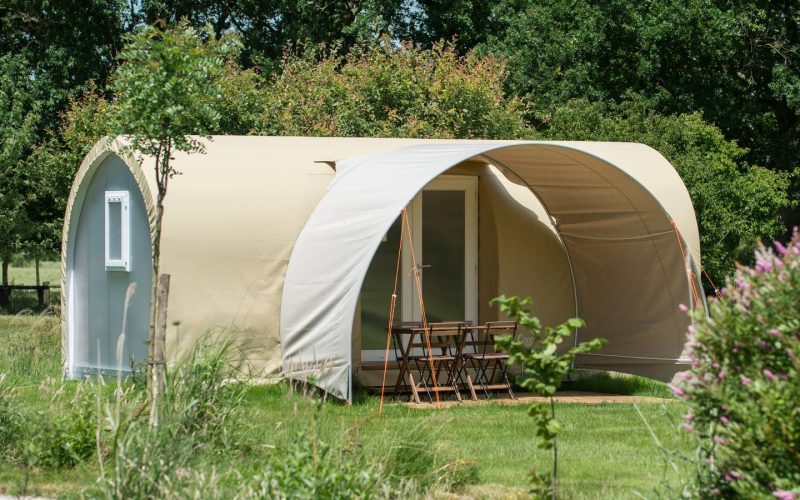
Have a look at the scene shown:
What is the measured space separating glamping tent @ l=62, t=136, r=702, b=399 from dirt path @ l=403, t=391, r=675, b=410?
734 millimetres

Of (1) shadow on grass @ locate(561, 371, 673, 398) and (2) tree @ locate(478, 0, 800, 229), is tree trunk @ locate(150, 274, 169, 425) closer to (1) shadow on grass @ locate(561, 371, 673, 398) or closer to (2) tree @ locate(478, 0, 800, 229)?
(1) shadow on grass @ locate(561, 371, 673, 398)

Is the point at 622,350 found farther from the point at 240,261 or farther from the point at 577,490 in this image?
the point at 577,490

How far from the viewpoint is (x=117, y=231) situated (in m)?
12.1

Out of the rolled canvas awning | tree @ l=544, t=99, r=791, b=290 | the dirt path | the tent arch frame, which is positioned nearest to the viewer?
the rolled canvas awning

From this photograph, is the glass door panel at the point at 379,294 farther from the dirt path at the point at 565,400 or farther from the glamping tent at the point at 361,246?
the dirt path at the point at 565,400

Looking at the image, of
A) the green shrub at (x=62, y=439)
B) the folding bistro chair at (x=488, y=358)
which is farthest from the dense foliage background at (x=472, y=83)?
the green shrub at (x=62, y=439)

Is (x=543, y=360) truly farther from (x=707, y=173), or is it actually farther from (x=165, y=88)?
(x=707, y=173)

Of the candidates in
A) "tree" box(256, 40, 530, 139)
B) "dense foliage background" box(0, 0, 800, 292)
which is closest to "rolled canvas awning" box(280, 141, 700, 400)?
"dense foliage background" box(0, 0, 800, 292)

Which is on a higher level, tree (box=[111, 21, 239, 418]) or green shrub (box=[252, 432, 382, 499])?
tree (box=[111, 21, 239, 418])

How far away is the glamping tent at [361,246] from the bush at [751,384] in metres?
5.12

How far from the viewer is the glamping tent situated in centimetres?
1054

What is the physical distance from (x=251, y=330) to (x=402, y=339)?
5.65 feet

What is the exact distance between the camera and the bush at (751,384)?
14.8 feet

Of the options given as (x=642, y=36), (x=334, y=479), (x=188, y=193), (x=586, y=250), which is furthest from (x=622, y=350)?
(x=642, y=36)
